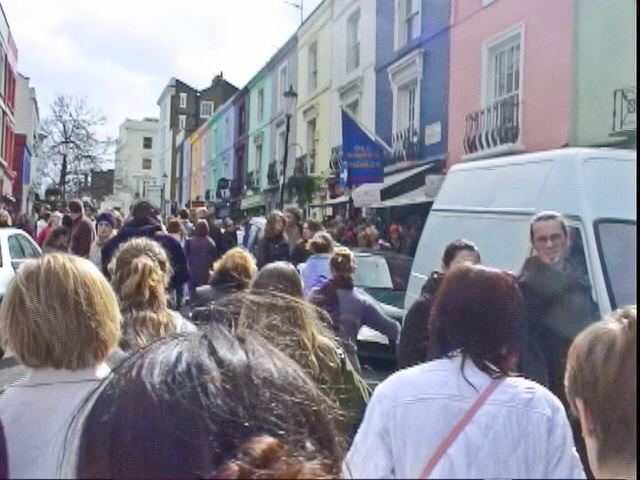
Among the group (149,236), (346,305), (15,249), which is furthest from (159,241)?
(15,249)

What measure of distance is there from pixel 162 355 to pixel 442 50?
57.8 ft

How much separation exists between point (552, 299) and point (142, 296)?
237cm

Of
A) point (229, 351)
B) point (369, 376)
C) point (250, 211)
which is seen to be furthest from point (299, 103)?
point (229, 351)

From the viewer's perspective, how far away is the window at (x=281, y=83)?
3450 cm

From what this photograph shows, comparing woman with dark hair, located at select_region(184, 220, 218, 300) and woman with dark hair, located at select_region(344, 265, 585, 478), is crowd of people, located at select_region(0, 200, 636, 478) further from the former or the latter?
woman with dark hair, located at select_region(184, 220, 218, 300)

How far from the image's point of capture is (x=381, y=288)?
11000 millimetres

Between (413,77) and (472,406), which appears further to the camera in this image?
(413,77)

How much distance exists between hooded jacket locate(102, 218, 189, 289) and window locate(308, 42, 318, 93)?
2190cm

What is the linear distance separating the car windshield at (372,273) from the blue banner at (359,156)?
24.0ft

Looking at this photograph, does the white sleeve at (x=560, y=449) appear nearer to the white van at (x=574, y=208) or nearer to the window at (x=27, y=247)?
the white van at (x=574, y=208)

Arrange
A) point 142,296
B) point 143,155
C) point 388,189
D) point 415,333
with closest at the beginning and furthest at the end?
1. point 142,296
2. point 415,333
3. point 388,189
4. point 143,155

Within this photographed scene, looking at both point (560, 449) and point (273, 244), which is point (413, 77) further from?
point (560, 449)

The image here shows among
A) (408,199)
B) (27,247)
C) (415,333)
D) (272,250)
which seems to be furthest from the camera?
(408,199)

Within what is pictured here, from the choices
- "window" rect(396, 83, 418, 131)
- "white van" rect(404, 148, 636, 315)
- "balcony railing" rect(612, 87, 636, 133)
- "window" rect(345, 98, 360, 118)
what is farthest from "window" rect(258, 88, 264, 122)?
"white van" rect(404, 148, 636, 315)
